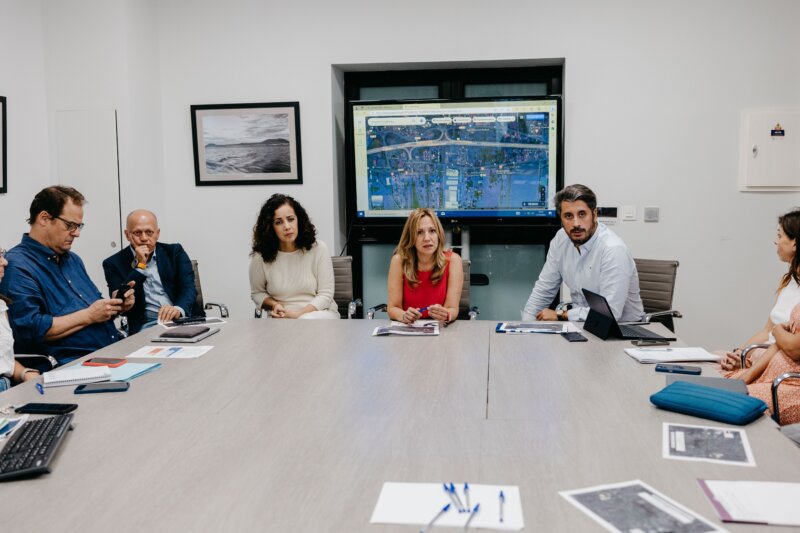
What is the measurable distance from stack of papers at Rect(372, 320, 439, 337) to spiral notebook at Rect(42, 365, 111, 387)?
1.21 metres

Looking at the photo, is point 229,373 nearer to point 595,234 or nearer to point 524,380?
point 524,380

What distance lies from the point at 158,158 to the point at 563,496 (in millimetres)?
4430

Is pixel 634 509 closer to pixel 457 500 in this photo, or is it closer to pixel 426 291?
pixel 457 500

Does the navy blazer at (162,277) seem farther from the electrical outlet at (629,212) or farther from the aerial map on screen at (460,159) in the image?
the electrical outlet at (629,212)

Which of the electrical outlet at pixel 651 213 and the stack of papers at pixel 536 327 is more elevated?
the electrical outlet at pixel 651 213

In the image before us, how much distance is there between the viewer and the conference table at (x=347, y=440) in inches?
56.9

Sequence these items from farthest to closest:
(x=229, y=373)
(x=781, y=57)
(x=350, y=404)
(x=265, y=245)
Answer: (x=781, y=57) → (x=265, y=245) → (x=229, y=373) → (x=350, y=404)

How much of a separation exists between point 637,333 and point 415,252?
4.34 ft

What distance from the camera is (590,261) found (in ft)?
12.5

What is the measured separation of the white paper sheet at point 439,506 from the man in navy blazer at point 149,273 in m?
2.58

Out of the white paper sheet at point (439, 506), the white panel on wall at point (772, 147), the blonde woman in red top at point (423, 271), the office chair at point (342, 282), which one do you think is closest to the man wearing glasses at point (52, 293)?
the office chair at point (342, 282)

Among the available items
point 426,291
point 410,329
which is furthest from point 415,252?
point 410,329

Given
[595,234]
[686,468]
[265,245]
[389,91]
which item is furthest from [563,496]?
[389,91]

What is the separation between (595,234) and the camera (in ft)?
12.4
